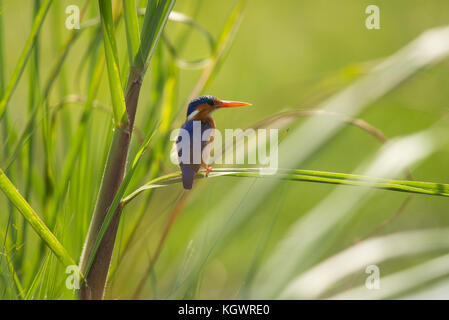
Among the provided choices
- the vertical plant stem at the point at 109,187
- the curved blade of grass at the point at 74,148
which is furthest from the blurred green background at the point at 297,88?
the vertical plant stem at the point at 109,187

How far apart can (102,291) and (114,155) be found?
17cm

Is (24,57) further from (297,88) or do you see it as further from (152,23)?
(297,88)

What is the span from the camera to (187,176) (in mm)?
689

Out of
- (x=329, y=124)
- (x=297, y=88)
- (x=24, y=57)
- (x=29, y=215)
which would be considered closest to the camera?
(x=29, y=215)

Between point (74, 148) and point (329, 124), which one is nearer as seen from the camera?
point (74, 148)

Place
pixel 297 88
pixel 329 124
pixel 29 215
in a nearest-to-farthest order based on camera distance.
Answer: pixel 29 215, pixel 329 124, pixel 297 88

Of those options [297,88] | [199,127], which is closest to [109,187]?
[199,127]

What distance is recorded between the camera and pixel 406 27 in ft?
9.14

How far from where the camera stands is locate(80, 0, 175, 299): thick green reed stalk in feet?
1.85

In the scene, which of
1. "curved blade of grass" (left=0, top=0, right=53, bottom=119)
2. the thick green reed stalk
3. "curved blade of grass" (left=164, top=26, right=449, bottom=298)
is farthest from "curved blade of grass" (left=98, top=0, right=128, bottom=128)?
"curved blade of grass" (left=164, top=26, right=449, bottom=298)

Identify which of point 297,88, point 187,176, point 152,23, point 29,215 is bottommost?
point 29,215

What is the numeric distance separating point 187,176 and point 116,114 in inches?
6.2

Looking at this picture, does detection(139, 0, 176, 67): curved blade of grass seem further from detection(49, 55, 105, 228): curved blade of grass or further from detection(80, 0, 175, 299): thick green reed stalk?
detection(49, 55, 105, 228): curved blade of grass
